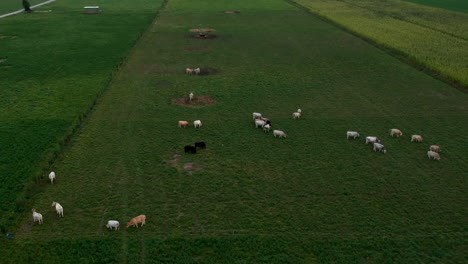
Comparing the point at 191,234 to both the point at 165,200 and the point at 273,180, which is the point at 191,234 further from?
the point at 273,180

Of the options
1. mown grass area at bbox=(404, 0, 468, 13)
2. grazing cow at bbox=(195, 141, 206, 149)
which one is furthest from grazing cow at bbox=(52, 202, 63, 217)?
mown grass area at bbox=(404, 0, 468, 13)

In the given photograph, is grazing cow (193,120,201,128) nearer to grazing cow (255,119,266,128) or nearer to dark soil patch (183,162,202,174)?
grazing cow (255,119,266,128)

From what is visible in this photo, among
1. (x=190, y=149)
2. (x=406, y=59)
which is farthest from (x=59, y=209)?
(x=406, y=59)

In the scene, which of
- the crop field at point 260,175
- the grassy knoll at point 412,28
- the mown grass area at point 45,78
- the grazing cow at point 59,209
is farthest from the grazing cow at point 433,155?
the mown grass area at point 45,78

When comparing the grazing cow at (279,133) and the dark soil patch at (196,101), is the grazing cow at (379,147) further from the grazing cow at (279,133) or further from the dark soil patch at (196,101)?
the dark soil patch at (196,101)

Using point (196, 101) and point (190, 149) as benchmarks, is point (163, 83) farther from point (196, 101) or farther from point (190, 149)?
point (190, 149)
